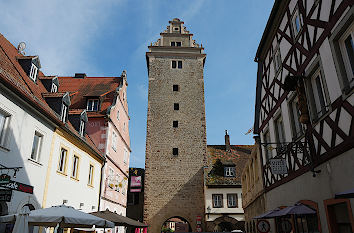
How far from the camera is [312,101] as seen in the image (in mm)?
7562

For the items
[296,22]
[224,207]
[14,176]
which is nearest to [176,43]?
[224,207]

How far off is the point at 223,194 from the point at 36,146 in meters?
19.1

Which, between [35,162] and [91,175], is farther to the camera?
[91,175]

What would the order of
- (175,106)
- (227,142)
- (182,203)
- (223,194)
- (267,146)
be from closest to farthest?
(267,146)
(182,203)
(223,194)
(175,106)
(227,142)

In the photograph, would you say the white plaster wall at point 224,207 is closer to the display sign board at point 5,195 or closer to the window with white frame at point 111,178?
the window with white frame at point 111,178

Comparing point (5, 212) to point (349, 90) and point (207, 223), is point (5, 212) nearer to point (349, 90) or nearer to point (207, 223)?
point (349, 90)

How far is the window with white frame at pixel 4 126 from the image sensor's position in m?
9.07

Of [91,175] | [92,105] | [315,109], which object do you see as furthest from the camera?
[92,105]

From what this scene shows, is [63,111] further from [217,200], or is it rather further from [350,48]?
[217,200]

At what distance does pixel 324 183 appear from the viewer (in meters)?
6.75

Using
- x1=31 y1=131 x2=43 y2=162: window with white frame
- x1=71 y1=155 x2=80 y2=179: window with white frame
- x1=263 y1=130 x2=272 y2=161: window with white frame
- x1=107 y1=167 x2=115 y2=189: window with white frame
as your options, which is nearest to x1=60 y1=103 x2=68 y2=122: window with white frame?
x1=71 y1=155 x2=80 y2=179: window with white frame

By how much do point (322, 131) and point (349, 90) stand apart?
4.80 ft

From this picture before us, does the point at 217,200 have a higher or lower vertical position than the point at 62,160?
lower

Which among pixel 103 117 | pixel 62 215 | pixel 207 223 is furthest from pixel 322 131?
pixel 207 223
